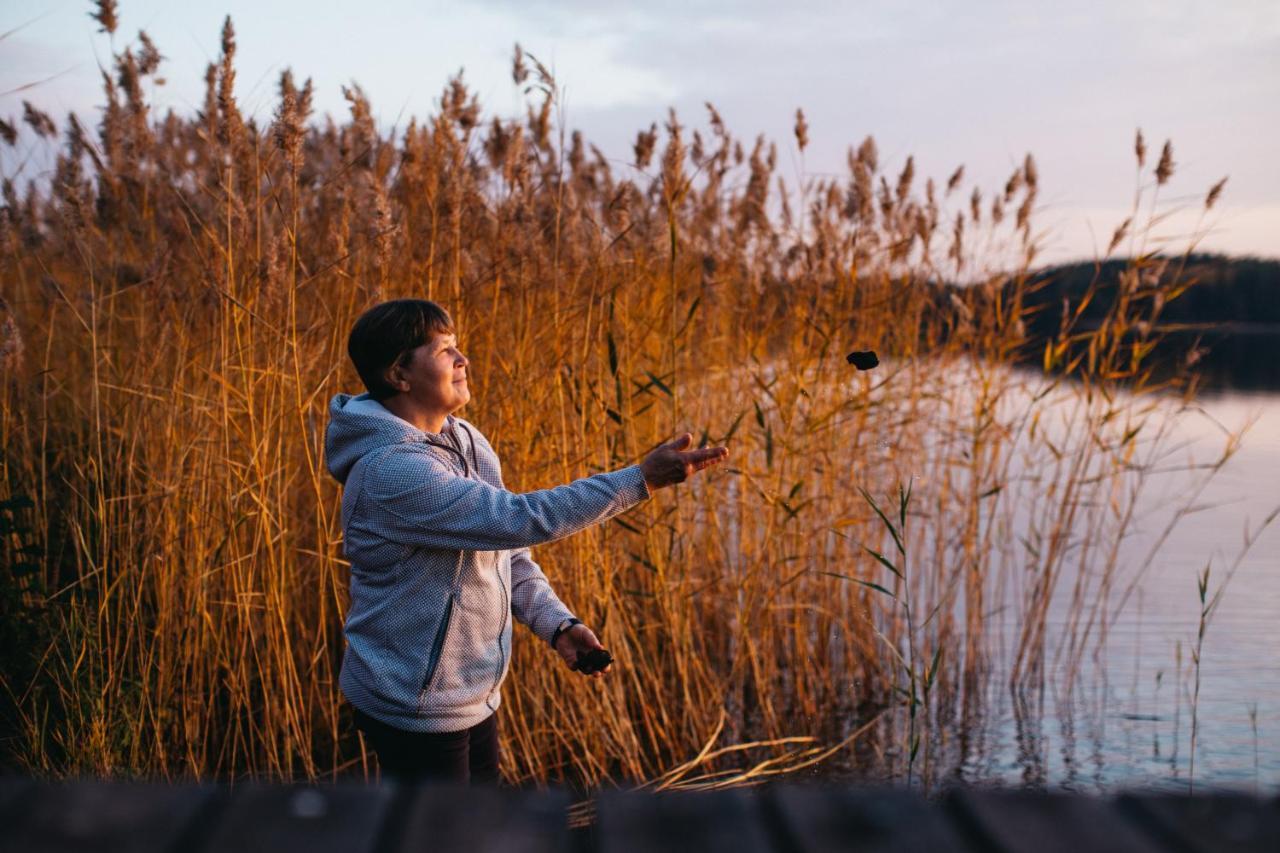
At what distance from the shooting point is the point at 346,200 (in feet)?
10.9

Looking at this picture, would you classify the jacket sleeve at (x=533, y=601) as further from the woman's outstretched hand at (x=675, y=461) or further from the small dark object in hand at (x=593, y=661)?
the woman's outstretched hand at (x=675, y=461)

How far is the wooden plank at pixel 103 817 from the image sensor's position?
58 cm

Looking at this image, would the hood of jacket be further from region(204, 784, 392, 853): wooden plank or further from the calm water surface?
the calm water surface

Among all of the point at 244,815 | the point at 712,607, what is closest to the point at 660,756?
the point at 712,607

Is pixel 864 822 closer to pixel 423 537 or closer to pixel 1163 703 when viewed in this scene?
pixel 423 537

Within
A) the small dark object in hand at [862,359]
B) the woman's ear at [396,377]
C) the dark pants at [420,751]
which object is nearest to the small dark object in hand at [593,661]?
the dark pants at [420,751]

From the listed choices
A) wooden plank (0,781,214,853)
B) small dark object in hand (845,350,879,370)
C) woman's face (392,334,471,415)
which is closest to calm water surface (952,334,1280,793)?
small dark object in hand (845,350,879,370)

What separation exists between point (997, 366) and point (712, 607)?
1398mm

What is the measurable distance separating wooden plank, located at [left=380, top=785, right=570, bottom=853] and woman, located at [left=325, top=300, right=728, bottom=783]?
148cm

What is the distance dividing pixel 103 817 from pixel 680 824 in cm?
28

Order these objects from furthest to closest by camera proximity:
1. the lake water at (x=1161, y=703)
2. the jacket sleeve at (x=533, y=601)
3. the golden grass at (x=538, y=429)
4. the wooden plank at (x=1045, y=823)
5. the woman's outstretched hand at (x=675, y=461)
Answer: the lake water at (x=1161, y=703) → the golden grass at (x=538, y=429) → the jacket sleeve at (x=533, y=601) → the woman's outstretched hand at (x=675, y=461) → the wooden plank at (x=1045, y=823)

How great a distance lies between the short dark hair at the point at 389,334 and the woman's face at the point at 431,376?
1cm

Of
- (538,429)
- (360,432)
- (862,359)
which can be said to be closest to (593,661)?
(360,432)

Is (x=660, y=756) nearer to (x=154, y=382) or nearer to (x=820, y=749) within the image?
(x=820, y=749)
